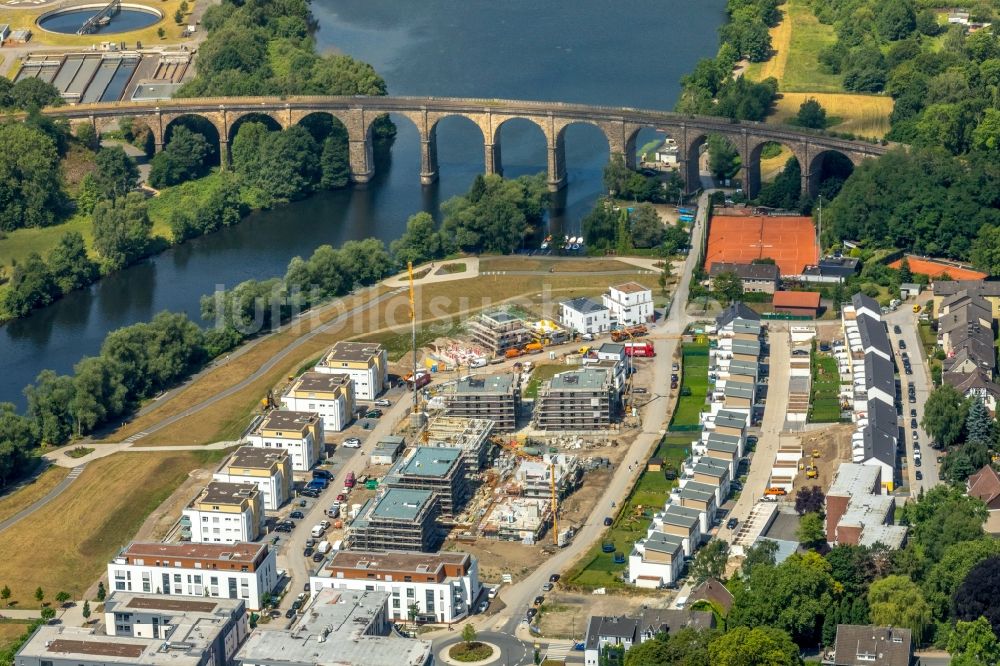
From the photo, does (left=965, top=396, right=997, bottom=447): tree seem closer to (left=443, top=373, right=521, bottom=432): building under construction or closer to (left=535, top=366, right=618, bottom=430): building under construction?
(left=535, top=366, right=618, bottom=430): building under construction

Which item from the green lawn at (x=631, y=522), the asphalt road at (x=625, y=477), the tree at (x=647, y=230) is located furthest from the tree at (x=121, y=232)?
the green lawn at (x=631, y=522)

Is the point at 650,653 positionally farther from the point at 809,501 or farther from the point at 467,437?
the point at 467,437

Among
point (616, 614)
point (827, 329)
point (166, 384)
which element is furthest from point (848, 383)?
point (166, 384)

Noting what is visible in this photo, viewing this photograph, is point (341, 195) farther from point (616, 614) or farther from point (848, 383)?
point (616, 614)

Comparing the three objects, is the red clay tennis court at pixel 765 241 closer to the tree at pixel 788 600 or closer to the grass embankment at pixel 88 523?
the grass embankment at pixel 88 523

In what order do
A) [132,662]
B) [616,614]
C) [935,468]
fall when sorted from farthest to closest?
1. [935,468]
2. [616,614]
3. [132,662]
